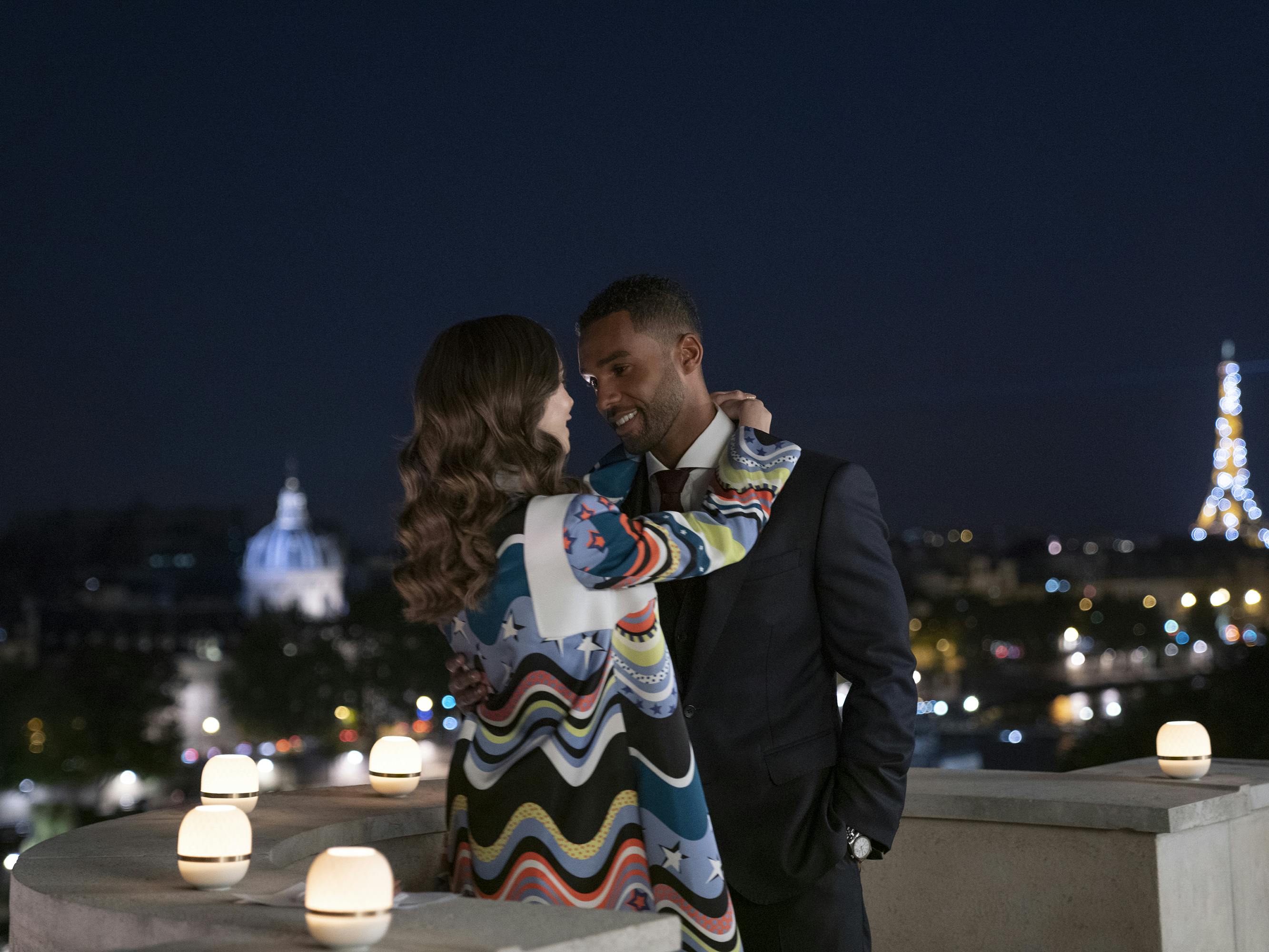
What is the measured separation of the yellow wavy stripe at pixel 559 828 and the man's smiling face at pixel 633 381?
3.55ft

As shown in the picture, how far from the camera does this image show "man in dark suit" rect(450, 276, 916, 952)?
130 inches

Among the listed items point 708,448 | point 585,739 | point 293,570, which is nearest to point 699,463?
point 708,448

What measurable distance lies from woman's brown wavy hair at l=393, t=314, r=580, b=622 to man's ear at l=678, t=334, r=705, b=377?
773 mm

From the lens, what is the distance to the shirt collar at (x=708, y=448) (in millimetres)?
3654

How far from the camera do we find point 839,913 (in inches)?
130

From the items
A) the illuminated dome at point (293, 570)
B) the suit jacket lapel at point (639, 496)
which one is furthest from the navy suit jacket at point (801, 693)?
the illuminated dome at point (293, 570)

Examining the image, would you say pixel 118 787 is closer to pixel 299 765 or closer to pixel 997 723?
pixel 299 765

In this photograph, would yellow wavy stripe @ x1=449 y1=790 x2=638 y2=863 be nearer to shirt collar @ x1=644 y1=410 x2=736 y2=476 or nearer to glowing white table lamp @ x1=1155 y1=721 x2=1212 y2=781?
shirt collar @ x1=644 y1=410 x2=736 y2=476

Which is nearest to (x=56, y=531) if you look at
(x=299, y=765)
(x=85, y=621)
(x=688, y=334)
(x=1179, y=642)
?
(x=85, y=621)

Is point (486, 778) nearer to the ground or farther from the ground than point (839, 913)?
farther from the ground

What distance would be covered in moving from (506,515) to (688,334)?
103 cm

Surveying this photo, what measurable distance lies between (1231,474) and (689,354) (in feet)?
402

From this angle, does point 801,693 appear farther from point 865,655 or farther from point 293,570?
point 293,570

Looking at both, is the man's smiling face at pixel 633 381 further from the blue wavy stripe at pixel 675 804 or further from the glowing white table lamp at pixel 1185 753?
the glowing white table lamp at pixel 1185 753
